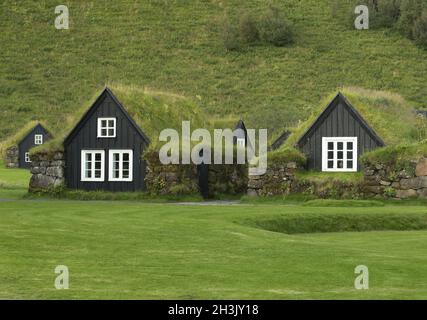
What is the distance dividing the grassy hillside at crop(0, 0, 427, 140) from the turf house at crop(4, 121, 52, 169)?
9.31ft

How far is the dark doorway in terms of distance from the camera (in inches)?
1982

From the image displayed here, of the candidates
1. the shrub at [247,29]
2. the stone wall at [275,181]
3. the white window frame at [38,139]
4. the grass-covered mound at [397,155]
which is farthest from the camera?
the shrub at [247,29]

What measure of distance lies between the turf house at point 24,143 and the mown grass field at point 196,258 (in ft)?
201

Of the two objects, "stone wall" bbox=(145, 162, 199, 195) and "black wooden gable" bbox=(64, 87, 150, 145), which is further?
"black wooden gable" bbox=(64, 87, 150, 145)

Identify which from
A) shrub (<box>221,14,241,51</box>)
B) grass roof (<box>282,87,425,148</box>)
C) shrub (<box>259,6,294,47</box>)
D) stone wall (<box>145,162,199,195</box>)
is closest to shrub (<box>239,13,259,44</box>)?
shrub (<box>221,14,241,51</box>)

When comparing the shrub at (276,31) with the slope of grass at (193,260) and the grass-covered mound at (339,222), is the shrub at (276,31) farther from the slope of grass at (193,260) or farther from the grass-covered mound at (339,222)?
the slope of grass at (193,260)

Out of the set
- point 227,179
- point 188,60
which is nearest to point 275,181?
point 227,179

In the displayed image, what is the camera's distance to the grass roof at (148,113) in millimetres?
50562

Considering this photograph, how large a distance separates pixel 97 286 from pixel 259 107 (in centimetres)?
8113

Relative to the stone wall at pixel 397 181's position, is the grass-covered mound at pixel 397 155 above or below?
above

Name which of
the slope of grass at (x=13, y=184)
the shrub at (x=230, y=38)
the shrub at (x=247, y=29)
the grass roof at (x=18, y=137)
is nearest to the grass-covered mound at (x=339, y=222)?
the slope of grass at (x=13, y=184)

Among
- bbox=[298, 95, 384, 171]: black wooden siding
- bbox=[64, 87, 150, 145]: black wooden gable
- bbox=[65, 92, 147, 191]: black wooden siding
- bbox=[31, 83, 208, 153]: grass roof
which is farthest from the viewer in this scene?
bbox=[31, 83, 208, 153]: grass roof

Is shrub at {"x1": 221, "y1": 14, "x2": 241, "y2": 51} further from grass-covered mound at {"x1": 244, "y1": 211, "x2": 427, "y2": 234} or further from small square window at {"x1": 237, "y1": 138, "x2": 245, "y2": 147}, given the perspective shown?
grass-covered mound at {"x1": 244, "y1": 211, "x2": 427, "y2": 234}
